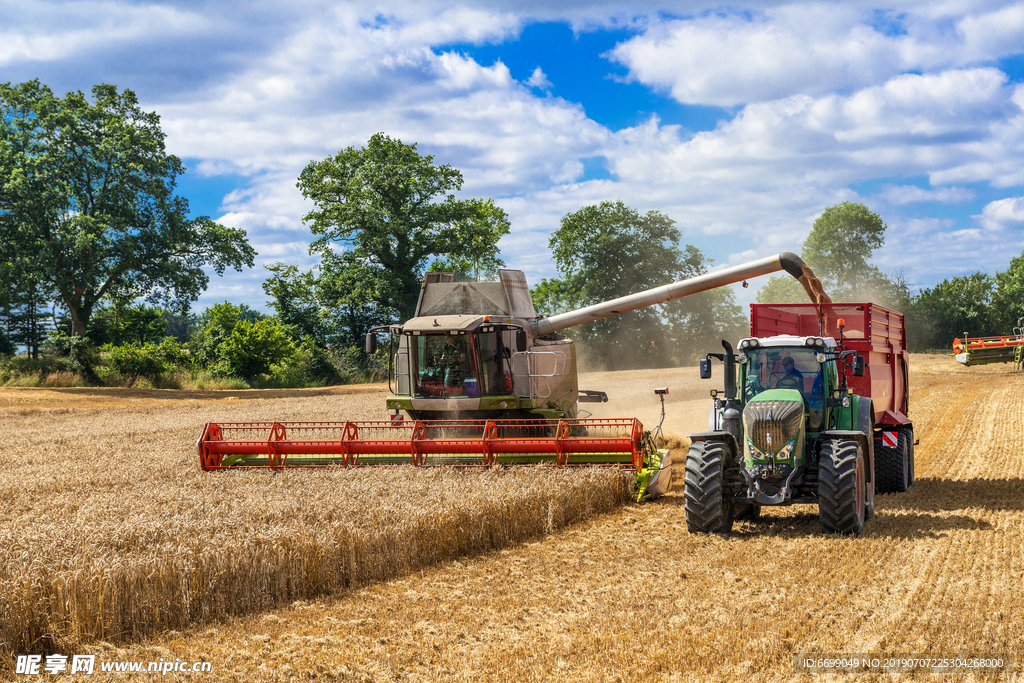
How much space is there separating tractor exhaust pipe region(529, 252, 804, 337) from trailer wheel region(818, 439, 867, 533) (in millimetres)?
4529

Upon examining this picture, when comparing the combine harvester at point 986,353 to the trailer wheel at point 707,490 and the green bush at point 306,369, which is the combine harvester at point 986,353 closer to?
the green bush at point 306,369

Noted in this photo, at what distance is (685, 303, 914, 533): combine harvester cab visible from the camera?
7.77 m

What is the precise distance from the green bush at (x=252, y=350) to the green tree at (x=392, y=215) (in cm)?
454

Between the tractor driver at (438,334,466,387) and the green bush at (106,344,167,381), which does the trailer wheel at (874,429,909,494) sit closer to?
the tractor driver at (438,334,466,387)

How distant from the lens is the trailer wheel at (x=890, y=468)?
1008 centimetres

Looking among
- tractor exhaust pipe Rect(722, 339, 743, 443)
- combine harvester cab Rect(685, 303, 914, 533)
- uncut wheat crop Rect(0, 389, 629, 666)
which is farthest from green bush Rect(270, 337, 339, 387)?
tractor exhaust pipe Rect(722, 339, 743, 443)

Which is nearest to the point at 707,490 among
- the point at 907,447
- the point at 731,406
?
the point at 731,406

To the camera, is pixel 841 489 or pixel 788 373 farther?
pixel 788 373

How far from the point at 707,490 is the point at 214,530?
15.1ft

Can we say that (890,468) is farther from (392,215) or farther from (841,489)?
(392,215)

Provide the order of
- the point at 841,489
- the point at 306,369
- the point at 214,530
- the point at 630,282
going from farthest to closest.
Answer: the point at 630,282 → the point at 306,369 → the point at 841,489 → the point at 214,530

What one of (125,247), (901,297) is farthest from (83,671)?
(901,297)

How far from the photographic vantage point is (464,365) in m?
12.1

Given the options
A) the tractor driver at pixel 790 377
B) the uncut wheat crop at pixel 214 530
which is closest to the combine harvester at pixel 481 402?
the uncut wheat crop at pixel 214 530
